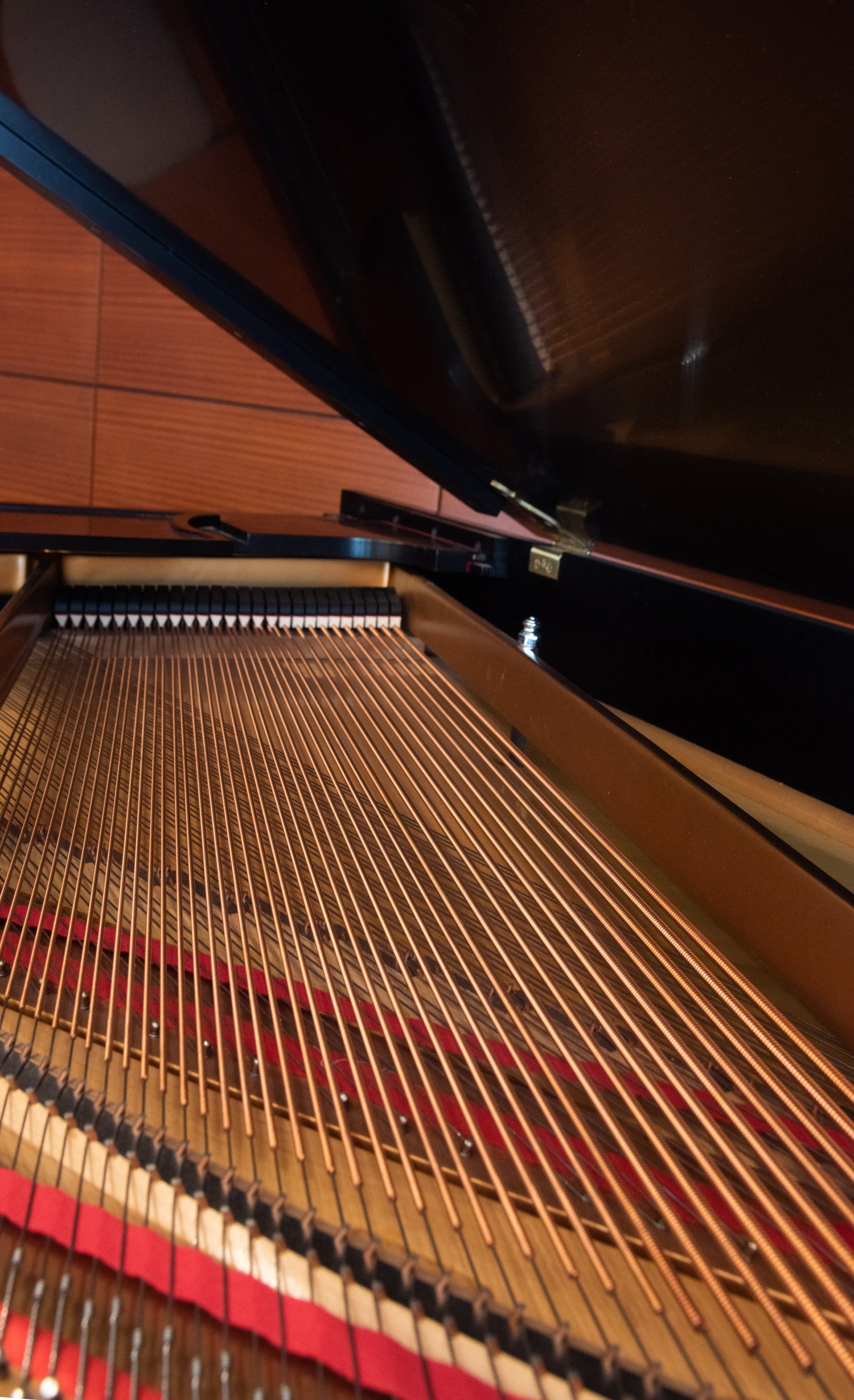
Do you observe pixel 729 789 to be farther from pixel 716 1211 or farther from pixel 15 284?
pixel 15 284

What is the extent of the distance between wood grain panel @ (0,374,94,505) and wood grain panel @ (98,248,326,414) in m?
0.19

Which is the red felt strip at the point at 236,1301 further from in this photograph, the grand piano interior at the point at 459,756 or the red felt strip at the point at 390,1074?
the red felt strip at the point at 390,1074

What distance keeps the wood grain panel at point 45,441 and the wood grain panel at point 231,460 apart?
7cm

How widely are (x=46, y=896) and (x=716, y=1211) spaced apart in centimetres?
85

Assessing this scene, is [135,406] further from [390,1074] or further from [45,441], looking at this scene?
[390,1074]

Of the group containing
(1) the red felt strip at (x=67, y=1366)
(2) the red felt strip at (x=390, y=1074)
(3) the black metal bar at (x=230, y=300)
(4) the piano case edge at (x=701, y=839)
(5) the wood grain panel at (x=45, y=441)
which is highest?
(3) the black metal bar at (x=230, y=300)

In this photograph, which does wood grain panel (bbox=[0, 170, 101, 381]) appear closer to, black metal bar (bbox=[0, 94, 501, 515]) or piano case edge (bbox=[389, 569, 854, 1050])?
black metal bar (bbox=[0, 94, 501, 515])

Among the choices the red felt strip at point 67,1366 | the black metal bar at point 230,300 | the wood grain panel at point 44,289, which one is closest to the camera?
the red felt strip at point 67,1366

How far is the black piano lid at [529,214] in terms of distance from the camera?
113cm

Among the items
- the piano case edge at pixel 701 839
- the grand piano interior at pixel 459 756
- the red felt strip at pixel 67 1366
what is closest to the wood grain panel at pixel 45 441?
the grand piano interior at pixel 459 756

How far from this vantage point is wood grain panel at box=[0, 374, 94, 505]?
470 cm

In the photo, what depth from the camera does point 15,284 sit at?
4590mm

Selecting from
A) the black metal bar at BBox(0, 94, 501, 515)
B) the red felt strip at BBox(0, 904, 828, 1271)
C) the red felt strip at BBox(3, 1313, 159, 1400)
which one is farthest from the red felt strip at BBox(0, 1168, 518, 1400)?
the black metal bar at BBox(0, 94, 501, 515)

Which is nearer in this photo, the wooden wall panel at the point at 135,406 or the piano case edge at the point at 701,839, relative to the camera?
the piano case edge at the point at 701,839
